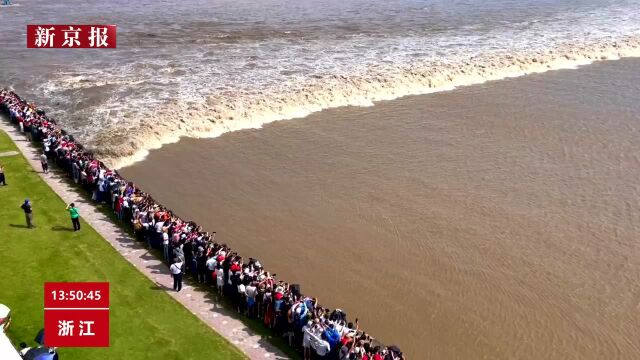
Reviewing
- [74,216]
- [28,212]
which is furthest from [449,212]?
[28,212]

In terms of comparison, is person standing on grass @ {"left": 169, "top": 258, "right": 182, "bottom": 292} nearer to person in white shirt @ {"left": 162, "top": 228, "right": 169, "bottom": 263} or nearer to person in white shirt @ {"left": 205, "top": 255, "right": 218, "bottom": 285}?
person in white shirt @ {"left": 205, "top": 255, "right": 218, "bottom": 285}

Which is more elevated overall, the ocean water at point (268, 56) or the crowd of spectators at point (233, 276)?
the ocean water at point (268, 56)

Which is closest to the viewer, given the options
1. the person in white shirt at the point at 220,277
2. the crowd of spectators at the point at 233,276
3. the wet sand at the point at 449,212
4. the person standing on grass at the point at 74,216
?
the crowd of spectators at the point at 233,276

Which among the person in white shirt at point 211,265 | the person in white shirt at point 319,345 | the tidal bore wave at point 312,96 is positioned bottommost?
the person in white shirt at point 319,345

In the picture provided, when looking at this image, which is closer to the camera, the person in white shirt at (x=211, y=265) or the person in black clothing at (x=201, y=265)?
the person in white shirt at (x=211, y=265)

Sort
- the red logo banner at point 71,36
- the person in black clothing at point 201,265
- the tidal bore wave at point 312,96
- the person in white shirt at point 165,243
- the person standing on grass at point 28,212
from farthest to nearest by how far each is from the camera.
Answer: the red logo banner at point 71,36, the tidal bore wave at point 312,96, the person standing on grass at point 28,212, the person in white shirt at point 165,243, the person in black clothing at point 201,265

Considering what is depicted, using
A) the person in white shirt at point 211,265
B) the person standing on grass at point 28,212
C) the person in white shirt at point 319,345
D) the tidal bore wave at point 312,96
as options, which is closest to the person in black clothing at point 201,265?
the person in white shirt at point 211,265

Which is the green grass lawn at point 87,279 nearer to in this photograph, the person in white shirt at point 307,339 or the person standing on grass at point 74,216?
the person standing on grass at point 74,216

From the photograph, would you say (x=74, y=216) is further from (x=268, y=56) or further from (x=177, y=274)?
(x=268, y=56)
